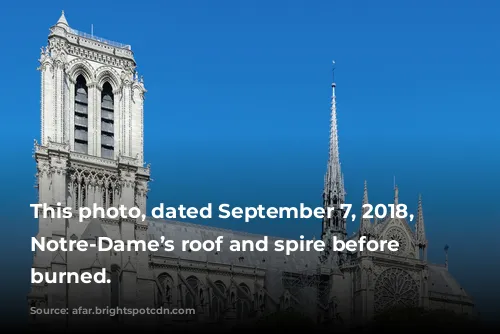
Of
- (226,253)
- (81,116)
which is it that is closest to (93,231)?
(81,116)

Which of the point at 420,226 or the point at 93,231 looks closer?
the point at 93,231

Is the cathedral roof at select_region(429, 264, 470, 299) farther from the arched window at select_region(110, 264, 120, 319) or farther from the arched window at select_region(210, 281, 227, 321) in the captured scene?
the arched window at select_region(110, 264, 120, 319)

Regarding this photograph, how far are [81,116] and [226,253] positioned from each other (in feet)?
67.7

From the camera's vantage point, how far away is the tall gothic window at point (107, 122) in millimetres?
88500

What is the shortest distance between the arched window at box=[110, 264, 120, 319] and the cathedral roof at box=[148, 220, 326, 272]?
6.77 m

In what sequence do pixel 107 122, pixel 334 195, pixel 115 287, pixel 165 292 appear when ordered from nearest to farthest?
pixel 115 287 → pixel 165 292 → pixel 107 122 → pixel 334 195

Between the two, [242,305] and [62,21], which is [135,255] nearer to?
[242,305]

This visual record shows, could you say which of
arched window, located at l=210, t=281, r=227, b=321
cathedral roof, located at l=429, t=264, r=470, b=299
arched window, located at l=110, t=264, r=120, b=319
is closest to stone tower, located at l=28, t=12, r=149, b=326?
arched window, located at l=110, t=264, r=120, b=319

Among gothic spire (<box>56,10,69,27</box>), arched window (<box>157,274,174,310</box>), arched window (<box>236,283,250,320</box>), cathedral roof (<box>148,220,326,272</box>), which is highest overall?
gothic spire (<box>56,10,69,27</box>)

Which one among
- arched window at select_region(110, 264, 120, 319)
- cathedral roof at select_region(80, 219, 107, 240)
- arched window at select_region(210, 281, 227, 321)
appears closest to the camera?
cathedral roof at select_region(80, 219, 107, 240)

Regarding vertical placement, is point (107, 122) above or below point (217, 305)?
above

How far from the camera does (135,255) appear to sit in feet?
275

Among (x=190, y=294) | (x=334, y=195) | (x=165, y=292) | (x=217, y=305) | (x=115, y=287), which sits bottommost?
(x=217, y=305)

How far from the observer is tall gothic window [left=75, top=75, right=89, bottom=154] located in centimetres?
8681
